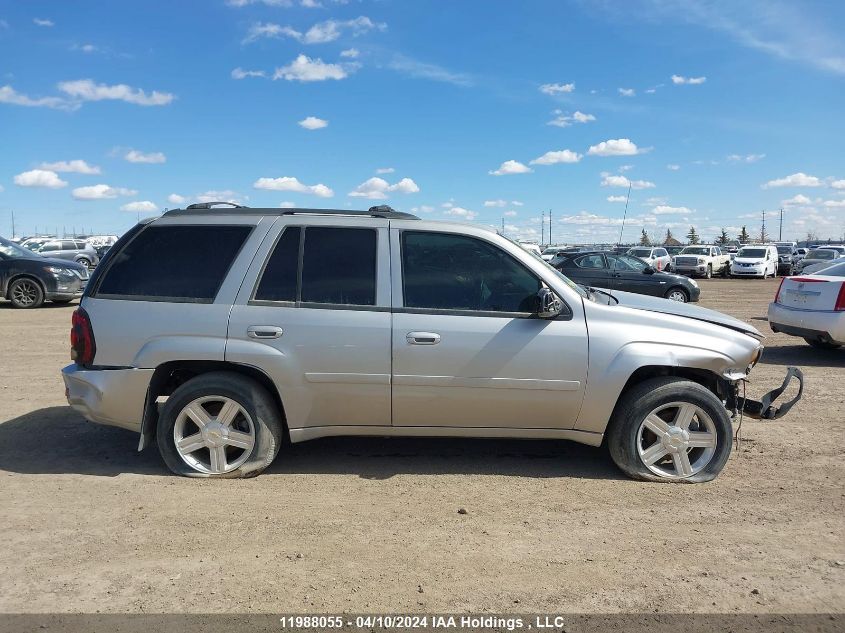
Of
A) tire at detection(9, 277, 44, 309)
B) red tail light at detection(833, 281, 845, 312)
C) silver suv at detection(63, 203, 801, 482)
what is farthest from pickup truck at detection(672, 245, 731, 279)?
silver suv at detection(63, 203, 801, 482)

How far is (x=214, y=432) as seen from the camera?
4559mm

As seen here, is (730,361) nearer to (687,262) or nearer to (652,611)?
(652,611)

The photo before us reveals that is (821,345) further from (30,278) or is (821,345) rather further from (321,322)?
(30,278)

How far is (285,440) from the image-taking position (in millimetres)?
5324

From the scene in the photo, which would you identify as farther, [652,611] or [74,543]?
[74,543]

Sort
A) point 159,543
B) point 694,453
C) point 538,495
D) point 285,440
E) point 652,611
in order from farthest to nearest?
point 285,440, point 694,453, point 538,495, point 159,543, point 652,611

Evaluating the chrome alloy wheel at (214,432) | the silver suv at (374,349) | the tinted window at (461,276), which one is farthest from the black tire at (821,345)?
the chrome alloy wheel at (214,432)

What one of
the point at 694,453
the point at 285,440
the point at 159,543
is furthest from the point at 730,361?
the point at 159,543

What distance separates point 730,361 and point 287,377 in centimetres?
301

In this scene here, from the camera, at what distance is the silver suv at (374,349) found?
4.43 metres

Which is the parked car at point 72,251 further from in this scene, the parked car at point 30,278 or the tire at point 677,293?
the tire at point 677,293

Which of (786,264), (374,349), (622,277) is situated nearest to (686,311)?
(374,349)

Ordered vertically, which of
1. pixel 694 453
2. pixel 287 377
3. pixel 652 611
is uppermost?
pixel 287 377

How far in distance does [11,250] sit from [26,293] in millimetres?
1128
